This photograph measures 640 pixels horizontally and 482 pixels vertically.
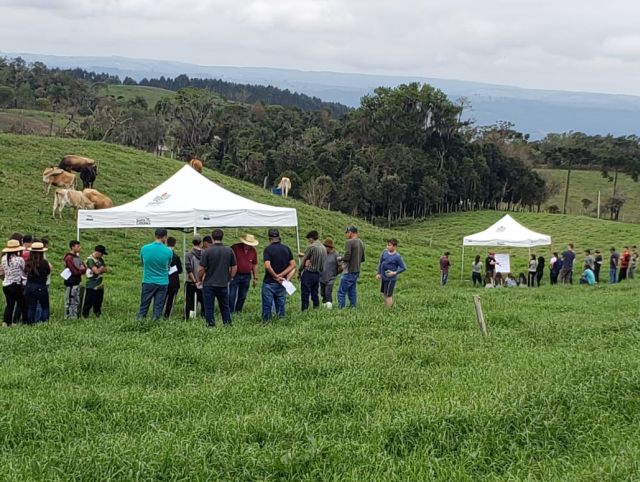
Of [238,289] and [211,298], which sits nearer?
[211,298]

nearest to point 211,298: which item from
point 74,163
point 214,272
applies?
point 214,272

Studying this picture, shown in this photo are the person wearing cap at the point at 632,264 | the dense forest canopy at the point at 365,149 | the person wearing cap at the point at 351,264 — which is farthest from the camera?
the dense forest canopy at the point at 365,149

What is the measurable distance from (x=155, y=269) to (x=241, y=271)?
5.67 ft

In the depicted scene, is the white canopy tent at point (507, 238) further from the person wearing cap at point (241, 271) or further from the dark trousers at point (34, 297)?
the dark trousers at point (34, 297)

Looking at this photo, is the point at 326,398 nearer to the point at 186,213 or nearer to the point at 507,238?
the point at 186,213

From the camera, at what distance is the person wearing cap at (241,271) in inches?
493

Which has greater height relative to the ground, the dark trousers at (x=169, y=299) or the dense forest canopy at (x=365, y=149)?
the dense forest canopy at (x=365, y=149)

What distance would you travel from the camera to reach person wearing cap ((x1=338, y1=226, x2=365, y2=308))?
43.7ft

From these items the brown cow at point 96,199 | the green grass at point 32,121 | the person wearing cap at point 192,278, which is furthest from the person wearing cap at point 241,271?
the green grass at point 32,121

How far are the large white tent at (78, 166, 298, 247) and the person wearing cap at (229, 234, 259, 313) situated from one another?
1.06m

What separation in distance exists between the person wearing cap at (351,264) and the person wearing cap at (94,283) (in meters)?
4.62

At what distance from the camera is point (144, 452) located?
5.13m

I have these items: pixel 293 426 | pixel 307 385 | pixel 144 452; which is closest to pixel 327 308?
pixel 307 385

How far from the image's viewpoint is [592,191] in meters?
78.9
